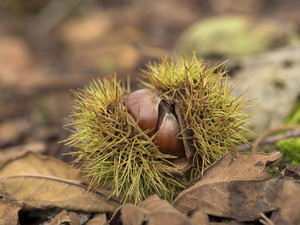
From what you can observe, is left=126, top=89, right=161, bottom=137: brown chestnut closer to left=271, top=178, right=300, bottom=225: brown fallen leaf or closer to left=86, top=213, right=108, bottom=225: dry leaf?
left=86, top=213, right=108, bottom=225: dry leaf

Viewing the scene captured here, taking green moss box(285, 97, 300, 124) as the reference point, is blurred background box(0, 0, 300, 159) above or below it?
above

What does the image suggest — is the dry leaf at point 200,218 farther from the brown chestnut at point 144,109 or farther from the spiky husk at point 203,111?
the brown chestnut at point 144,109

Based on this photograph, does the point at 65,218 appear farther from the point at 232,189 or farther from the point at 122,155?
the point at 232,189

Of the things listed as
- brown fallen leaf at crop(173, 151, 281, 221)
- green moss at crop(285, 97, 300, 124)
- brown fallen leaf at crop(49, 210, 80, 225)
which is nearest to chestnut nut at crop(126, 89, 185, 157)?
brown fallen leaf at crop(173, 151, 281, 221)

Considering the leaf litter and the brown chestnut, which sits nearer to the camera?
the leaf litter

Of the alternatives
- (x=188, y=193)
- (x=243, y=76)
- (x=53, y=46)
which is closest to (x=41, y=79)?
(x=53, y=46)

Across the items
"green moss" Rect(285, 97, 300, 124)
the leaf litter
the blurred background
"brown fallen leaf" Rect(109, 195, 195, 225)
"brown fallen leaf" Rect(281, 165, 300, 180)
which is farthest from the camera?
the blurred background

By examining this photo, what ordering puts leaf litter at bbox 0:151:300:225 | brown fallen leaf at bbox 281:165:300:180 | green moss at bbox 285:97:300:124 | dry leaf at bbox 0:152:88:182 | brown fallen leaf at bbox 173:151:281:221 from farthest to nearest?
green moss at bbox 285:97:300:124 < dry leaf at bbox 0:152:88:182 < brown fallen leaf at bbox 281:165:300:180 < brown fallen leaf at bbox 173:151:281:221 < leaf litter at bbox 0:151:300:225
